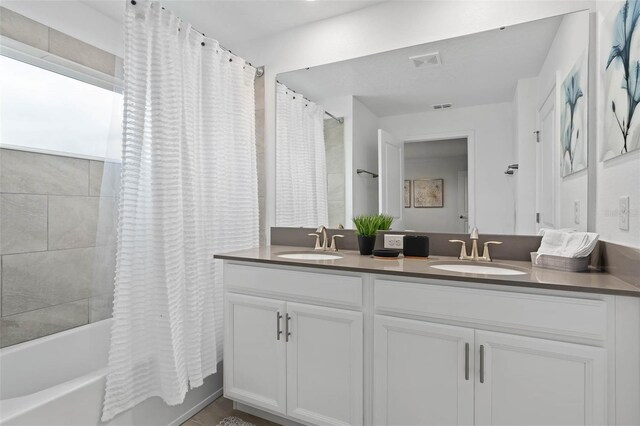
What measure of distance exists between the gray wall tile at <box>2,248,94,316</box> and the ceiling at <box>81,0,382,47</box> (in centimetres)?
151

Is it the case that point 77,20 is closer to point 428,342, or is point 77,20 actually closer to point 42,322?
point 42,322

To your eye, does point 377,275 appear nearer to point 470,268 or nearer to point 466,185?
point 470,268

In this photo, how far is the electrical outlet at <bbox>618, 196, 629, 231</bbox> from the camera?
1.22 meters

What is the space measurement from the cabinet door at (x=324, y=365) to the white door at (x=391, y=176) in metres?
0.78

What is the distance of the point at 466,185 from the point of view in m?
1.88

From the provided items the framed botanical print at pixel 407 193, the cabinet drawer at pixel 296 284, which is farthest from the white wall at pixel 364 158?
the cabinet drawer at pixel 296 284

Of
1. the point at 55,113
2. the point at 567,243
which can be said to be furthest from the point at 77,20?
the point at 567,243

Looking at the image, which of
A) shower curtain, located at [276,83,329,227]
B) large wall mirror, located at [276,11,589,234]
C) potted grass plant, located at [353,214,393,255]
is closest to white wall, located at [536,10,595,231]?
large wall mirror, located at [276,11,589,234]

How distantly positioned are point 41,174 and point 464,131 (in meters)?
2.46

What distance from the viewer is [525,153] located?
1778 mm

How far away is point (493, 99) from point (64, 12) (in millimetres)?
2466

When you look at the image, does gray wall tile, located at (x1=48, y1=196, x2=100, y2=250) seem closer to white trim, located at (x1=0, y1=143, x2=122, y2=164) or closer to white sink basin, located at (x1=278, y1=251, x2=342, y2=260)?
white trim, located at (x1=0, y1=143, x2=122, y2=164)

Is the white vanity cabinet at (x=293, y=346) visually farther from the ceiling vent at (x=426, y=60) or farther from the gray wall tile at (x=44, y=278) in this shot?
the ceiling vent at (x=426, y=60)

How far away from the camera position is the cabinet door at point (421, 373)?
1317 mm
